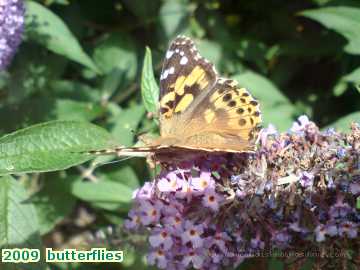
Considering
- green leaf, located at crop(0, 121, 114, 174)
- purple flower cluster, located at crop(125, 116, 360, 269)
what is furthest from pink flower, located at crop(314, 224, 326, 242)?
green leaf, located at crop(0, 121, 114, 174)

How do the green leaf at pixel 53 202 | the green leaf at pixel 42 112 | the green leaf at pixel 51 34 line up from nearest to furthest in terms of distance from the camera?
the green leaf at pixel 51 34 < the green leaf at pixel 53 202 < the green leaf at pixel 42 112

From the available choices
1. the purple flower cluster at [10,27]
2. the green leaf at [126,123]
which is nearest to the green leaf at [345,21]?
the green leaf at [126,123]

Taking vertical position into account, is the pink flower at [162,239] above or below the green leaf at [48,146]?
below

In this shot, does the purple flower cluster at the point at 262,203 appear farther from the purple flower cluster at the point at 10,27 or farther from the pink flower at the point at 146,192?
the purple flower cluster at the point at 10,27

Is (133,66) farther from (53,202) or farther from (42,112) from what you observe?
(53,202)

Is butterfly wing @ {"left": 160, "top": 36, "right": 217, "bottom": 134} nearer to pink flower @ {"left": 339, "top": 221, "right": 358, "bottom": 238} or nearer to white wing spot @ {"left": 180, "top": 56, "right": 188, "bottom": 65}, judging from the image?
white wing spot @ {"left": 180, "top": 56, "right": 188, "bottom": 65}

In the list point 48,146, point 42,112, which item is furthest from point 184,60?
point 42,112
